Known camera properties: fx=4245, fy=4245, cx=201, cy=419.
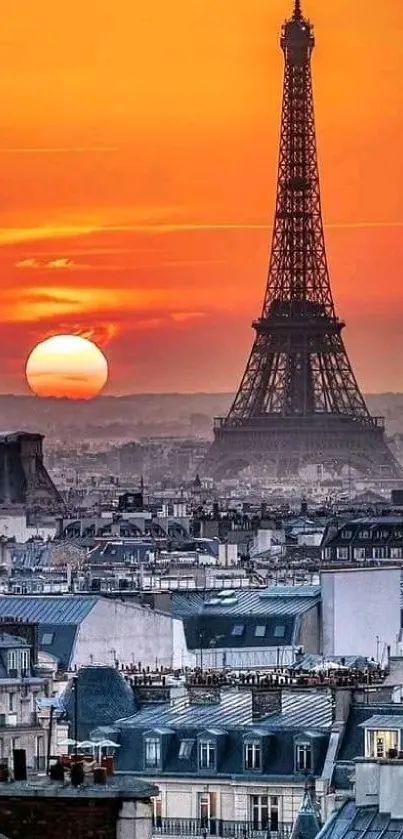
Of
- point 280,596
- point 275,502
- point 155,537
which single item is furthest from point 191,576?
point 275,502

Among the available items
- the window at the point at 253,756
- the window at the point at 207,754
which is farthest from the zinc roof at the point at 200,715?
the window at the point at 253,756

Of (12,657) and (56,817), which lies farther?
(12,657)

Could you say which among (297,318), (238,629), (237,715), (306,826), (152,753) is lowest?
(306,826)

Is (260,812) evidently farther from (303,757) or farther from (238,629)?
(238,629)

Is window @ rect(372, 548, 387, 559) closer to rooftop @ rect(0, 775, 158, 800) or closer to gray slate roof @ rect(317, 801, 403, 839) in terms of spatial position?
gray slate roof @ rect(317, 801, 403, 839)

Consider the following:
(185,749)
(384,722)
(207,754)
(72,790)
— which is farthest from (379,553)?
(72,790)

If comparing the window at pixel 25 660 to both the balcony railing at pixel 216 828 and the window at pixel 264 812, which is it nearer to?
the window at pixel 264 812

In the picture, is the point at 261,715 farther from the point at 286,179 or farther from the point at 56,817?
the point at 286,179
